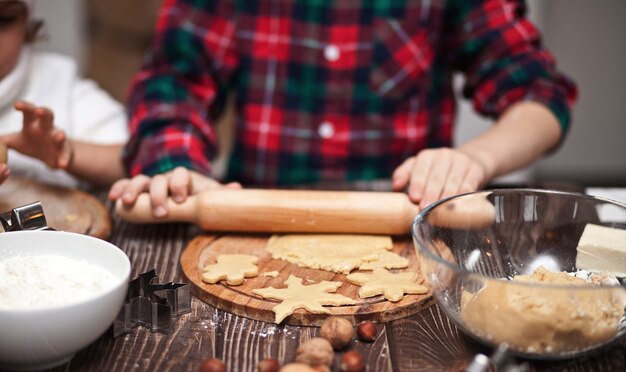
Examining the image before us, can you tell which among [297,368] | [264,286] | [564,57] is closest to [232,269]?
[264,286]

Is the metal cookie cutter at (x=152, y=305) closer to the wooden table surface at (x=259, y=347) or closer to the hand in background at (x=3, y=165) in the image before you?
the wooden table surface at (x=259, y=347)

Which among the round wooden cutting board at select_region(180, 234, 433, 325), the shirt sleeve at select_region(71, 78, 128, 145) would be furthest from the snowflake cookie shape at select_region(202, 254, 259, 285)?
the shirt sleeve at select_region(71, 78, 128, 145)

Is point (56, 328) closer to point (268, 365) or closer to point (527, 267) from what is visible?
point (268, 365)

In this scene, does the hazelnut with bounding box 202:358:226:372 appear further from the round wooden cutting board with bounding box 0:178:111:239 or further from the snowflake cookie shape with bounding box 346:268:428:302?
the round wooden cutting board with bounding box 0:178:111:239

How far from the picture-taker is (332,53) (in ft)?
5.12

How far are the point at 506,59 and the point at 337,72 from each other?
37 centimetres

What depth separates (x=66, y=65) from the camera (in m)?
1.56

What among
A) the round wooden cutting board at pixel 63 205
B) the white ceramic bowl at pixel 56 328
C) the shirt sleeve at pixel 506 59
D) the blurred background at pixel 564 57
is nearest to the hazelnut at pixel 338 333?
the white ceramic bowl at pixel 56 328

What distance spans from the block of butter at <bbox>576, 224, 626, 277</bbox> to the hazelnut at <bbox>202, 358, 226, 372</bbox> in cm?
53

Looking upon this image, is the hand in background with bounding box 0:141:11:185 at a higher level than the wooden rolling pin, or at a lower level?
higher

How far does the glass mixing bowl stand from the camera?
756 mm

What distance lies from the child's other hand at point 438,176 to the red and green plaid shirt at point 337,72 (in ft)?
1.19

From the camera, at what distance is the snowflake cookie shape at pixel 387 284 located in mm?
933

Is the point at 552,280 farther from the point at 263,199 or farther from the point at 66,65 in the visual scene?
the point at 66,65
